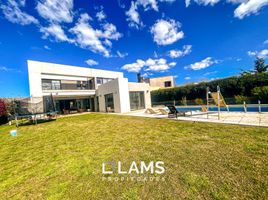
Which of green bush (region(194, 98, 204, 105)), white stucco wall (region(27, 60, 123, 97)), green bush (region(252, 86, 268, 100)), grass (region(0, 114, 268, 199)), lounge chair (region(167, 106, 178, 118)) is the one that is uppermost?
white stucco wall (region(27, 60, 123, 97))

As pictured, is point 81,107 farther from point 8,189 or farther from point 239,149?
point 239,149

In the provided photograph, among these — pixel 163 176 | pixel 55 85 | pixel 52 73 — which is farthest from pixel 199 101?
pixel 52 73

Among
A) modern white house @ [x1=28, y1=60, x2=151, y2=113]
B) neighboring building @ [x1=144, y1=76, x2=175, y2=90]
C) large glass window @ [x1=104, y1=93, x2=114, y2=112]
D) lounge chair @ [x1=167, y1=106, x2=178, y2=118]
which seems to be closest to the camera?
lounge chair @ [x1=167, y1=106, x2=178, y2=118]

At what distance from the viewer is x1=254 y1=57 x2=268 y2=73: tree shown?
2818 cm

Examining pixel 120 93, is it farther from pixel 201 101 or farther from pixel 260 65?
pixel 260 65

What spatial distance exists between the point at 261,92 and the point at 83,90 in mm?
24429

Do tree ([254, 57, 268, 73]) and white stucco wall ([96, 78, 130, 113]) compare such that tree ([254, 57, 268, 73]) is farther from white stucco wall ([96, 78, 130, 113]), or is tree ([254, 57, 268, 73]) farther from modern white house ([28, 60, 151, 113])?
white stucco wall ([96, 78, 130, 113])

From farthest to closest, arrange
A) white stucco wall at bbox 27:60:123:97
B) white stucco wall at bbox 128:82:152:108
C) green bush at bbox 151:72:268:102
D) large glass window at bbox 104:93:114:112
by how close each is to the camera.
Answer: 1. large glass window at bbox 104:93:114:112
2. white stucco wall at bbox 128:82:152:108
3. white stucco wall at bbox 27:60:123:97
4. green bush at bbox 151:72:268:102

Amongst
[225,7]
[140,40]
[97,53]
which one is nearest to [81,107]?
[97,53]

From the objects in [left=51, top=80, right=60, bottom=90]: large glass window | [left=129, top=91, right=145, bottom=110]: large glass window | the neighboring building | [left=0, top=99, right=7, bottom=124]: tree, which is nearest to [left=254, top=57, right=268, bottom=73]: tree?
the neighboring building

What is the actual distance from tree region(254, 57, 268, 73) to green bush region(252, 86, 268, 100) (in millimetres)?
20825

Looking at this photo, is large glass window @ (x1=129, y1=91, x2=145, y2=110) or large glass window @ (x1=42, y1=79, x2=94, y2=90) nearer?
large glass window @ (x1=129, y1=91, x2=145, y2=110)

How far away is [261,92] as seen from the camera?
1367cm

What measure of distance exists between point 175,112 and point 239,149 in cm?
634
